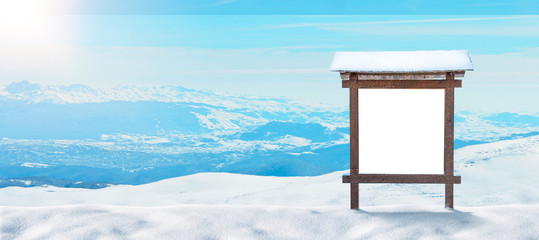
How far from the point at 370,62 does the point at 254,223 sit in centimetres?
195

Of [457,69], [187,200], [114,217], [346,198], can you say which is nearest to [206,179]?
[187,200]

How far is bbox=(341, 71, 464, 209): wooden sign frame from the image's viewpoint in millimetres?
4695

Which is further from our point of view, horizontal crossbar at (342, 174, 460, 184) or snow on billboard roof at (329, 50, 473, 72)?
horizontal crossbar at (342, 174, 460, 184)

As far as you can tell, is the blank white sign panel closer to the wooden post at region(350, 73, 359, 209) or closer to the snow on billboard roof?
the wooden post at region(350, 73, 359, 209)

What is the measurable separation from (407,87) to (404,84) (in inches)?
1.7

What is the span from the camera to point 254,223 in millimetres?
4484

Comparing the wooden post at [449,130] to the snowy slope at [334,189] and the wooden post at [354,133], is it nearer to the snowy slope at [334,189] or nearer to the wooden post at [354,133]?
the wooden post at [354,133]

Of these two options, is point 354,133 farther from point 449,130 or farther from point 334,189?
point 334,189

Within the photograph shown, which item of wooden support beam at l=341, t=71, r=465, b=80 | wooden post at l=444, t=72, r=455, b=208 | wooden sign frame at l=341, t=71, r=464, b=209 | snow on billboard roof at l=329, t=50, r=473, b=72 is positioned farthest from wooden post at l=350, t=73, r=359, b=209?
wooden post at l=444, t=72, r=455, b=208

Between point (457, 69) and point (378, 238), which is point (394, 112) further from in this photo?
point (378, 238)

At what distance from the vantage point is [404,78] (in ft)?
15.5

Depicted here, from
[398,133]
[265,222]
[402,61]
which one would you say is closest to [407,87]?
[402,61]

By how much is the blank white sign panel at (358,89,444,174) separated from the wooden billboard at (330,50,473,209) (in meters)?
0.06

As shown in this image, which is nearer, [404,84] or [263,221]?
[263,221]
